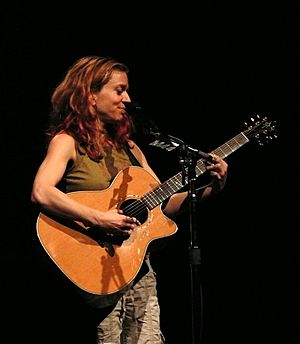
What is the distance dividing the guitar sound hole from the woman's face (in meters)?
0.43

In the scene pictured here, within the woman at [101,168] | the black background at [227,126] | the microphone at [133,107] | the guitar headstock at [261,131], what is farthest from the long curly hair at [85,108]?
the black background at [227,126]

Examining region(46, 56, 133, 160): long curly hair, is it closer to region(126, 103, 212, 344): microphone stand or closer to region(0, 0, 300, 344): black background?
region(126, 103, 212, 344): microphone stand

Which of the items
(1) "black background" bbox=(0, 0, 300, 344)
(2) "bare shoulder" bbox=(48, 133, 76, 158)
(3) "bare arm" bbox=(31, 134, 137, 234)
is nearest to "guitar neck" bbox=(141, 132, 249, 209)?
(3) "bare arm" bbox=(31, 134, 137, 234)

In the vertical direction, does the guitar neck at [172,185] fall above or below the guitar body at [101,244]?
above

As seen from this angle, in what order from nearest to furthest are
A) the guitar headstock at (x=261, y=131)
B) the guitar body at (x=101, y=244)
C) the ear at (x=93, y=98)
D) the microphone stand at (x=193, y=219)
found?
the microphone stand at (x=193, y=219) → the guitar body at (x=101, y=244) → the ear at (x=93, y=98) → the guitar headstock at (x=261, y=131)

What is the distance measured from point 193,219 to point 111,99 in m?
0.87

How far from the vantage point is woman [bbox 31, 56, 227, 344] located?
2.90 metres

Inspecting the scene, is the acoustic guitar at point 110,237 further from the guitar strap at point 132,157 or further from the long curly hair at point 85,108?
the long curly hair at point 85,108

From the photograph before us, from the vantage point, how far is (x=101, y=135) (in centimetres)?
317

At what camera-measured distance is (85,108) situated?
320 centimetres

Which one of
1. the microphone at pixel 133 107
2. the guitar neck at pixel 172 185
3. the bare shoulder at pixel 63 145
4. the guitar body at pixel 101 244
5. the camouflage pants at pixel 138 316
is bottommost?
the camouflage pants at pixel 138 316

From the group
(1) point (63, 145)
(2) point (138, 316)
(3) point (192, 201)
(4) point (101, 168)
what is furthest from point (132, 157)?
(2) point (138, 316)

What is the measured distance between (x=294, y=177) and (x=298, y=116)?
38cm

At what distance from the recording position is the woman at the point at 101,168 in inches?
114
